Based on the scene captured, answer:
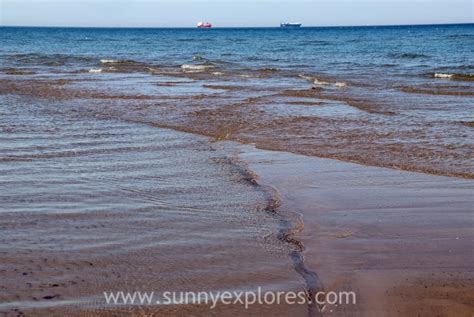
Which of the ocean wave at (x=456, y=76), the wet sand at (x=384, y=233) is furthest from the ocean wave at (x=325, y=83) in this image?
the wet sand at (x=384, y=233)

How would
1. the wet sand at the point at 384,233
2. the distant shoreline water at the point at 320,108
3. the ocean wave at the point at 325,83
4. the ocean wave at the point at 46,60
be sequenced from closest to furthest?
the wet sand at the point at 384,233 → the distant shoreline water at the point at 320,108 → the ocean wave at the point at 325,83 → the ocean wave at the point at 46,60

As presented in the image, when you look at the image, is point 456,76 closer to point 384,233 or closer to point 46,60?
point 384,233

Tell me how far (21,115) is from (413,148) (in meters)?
7.57

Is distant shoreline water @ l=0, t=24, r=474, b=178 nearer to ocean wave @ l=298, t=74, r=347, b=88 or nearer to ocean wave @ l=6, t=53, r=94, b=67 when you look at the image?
ocean wave @ l=298, t=74, r=347, b=88

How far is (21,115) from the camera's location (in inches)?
469

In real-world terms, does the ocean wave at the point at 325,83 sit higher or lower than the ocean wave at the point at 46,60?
lower

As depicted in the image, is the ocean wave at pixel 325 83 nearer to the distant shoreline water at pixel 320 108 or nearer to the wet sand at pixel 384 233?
the distant shoreline water at pixel 320 108

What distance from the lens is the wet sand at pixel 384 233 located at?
13.0 ft

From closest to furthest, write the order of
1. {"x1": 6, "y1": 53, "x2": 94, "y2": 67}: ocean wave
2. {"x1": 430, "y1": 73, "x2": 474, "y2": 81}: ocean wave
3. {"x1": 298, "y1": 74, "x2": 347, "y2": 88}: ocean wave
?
1. {"x1": 298, "y1": 74, "x2": 347, "y2": 88}: ocean wave
2. {"x1": 430, "y1": 73, "x2": 474, "y2": 81}: ocean wave
3. {"x1": 6, "y1": 53, "x2": 94, "y2": 67}: ocean wave

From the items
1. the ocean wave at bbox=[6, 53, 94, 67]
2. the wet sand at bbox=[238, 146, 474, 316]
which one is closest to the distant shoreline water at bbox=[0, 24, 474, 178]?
the wet sand at bbox=[238, 146, 474, 316]

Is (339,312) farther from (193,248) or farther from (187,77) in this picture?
(187,77)

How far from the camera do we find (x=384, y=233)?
16.9 ft

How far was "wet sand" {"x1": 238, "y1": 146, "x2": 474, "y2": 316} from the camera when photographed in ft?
13.0

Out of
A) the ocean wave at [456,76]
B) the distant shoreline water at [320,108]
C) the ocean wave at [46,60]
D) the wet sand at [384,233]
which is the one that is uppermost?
the ocean wave at [46,60]
